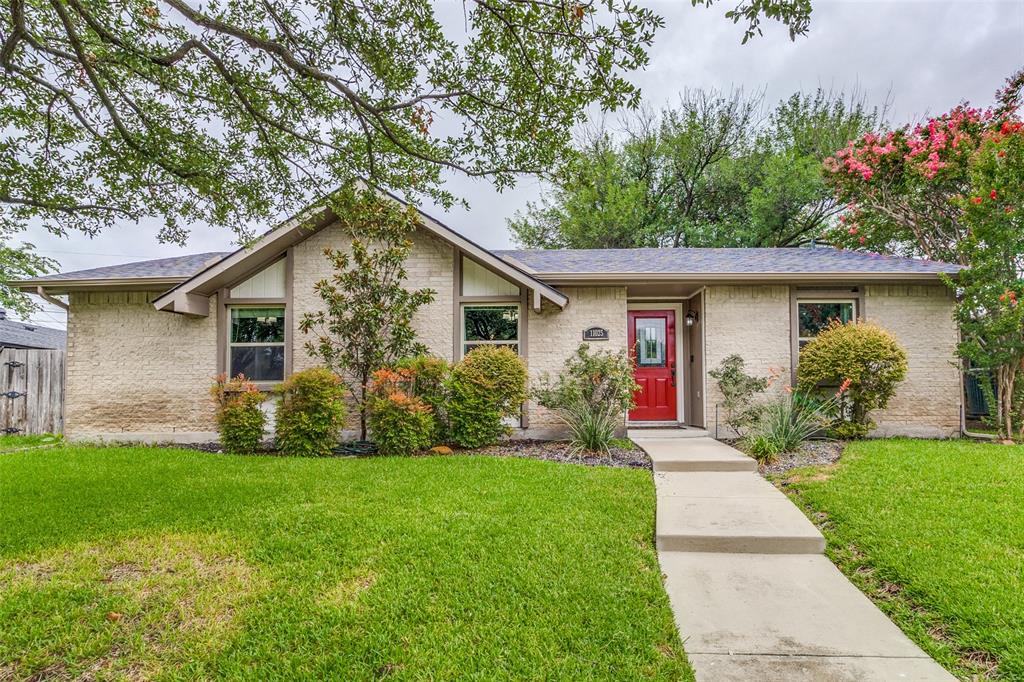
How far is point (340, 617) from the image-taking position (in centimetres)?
264

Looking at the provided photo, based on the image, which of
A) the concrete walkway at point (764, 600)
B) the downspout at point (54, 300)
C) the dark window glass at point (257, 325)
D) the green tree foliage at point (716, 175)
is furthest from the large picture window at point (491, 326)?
the green tree foliage at point (716, 175)

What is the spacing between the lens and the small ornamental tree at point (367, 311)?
743cm

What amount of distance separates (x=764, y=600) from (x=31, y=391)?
12634 millimetres

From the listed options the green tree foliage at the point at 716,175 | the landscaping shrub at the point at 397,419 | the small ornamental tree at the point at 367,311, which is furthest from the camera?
the green tree foliage at the point at 716,175

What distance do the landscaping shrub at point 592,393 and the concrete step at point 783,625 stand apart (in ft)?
11.8

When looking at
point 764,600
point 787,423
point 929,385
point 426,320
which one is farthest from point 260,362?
point 929,385

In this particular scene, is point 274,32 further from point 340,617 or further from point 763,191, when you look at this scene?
point 763,191

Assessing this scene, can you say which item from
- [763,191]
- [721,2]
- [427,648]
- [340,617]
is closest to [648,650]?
[427,648]

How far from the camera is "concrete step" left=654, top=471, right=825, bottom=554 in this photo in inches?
147

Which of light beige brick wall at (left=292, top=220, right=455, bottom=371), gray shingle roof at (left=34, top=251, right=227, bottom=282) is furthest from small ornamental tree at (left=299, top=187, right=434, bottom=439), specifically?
gray shingle roof at (left=34, top=251, right=227, bottom=282)

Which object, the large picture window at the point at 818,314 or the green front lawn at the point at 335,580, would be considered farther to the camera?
the large picture window at the point at 818,314

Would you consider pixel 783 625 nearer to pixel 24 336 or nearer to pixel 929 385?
pixel 929 385

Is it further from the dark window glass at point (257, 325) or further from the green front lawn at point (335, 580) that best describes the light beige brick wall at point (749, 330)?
the dark window glass at point (257, 325)

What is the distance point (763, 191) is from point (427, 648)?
17.5 meters
